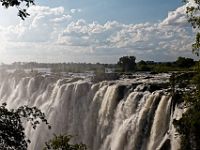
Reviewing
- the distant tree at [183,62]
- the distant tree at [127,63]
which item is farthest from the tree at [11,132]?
the distant tree at [127,63]

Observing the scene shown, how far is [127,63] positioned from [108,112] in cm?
5668

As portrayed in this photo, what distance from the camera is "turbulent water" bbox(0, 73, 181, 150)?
24.0 m

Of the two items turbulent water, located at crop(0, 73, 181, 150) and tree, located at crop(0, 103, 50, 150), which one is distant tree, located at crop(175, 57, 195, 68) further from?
tree, located at crop(0, 103, 50, 150)

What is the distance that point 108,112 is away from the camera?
31.0m

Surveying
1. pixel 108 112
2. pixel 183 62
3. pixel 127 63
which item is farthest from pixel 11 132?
pixel 127 63

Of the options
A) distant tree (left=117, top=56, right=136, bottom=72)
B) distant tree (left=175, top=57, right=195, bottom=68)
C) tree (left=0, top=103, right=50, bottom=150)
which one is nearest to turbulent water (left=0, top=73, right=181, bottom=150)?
tree (left=0, top=103, right=50, bottom=150)

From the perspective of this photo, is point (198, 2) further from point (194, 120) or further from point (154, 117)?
point (154, 117)

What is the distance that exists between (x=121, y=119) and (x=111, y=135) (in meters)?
1.48

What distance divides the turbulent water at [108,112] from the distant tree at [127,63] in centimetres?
3893

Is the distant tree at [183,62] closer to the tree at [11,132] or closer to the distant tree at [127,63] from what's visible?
the distant tree at [127,63]

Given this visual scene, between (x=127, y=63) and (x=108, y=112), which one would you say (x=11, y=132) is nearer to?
(x=108, y=112)

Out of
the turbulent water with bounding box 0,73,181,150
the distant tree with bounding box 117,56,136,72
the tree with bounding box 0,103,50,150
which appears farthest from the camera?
the distant tree with bounding box 117,56,136,72

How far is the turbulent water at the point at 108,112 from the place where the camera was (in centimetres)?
2402

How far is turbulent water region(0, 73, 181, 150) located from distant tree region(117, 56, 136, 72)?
38930mm
